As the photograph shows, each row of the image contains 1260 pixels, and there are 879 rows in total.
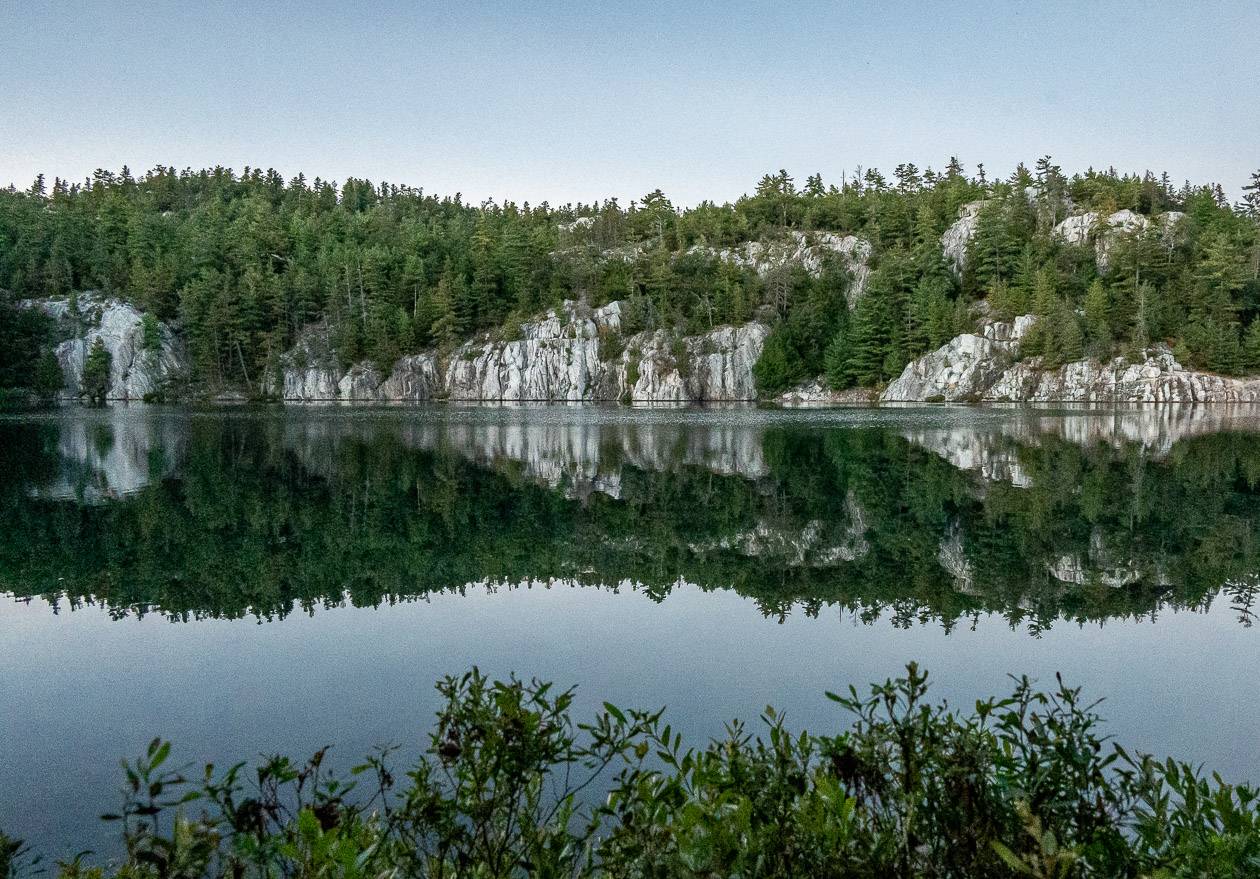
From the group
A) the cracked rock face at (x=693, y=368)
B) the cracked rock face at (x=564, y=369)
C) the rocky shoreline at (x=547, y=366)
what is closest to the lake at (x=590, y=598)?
the rocky shoreline at (x=547, y=366)

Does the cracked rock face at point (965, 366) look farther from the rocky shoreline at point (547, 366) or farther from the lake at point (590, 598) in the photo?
the lake at point (590, 598)

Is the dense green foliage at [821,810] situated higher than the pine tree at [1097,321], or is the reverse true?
the pine tree at [1097,321]

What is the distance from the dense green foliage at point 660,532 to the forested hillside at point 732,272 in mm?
67860

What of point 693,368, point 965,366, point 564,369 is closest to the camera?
point 965,366

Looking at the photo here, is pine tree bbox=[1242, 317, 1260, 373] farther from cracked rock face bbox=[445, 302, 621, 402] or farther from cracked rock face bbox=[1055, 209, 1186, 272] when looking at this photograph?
cracked rock face bbox=[445, 302, 621, 402]

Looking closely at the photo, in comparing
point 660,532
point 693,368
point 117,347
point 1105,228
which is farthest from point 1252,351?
point 117,347

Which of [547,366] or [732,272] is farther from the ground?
[732,272]

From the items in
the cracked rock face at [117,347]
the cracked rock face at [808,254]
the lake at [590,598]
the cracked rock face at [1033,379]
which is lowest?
the lake at [590,598]

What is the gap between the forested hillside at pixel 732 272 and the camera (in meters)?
87.6

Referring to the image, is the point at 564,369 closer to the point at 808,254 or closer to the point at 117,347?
the point at 808,254

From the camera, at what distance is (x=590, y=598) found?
12078mm

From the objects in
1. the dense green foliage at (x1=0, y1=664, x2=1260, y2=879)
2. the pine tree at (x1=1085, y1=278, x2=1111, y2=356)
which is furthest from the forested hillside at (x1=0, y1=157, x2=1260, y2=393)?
the dense green foliage at (x1=0, y1=664, x2=1260, y2=879)

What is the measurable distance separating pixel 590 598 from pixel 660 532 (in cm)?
475

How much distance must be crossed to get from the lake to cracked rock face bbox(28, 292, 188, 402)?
284ft
